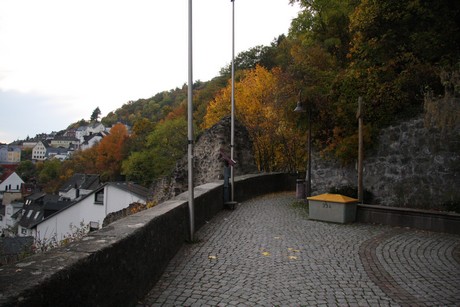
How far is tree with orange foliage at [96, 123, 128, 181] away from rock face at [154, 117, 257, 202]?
177 ft

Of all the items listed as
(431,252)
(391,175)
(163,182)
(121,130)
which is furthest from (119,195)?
(121,130)

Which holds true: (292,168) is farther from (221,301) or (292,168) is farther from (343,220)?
(221,301)

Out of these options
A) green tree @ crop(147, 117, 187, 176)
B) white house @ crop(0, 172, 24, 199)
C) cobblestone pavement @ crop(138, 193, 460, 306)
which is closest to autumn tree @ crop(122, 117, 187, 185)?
green tree @ crop(147, 117, 187, 176)

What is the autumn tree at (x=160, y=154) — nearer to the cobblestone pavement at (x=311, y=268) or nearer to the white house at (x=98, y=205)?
the white house at (x=98, y=205)

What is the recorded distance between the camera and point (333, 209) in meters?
9.91

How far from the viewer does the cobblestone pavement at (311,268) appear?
4.50m

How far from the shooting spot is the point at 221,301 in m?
4.34

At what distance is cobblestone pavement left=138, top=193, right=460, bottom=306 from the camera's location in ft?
14.8

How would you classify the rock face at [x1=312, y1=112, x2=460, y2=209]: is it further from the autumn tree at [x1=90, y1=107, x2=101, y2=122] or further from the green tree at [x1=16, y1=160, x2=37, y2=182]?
the autumn tree at [x1=90, y1=107, x2=101, y2=122]

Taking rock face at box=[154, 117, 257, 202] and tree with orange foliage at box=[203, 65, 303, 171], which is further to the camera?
tree with orange foliage at box=[203, 65, 303, 171]

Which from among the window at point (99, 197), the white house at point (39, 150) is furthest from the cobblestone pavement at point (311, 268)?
the white house at point (39, 150)

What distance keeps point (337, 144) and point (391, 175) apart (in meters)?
2.03

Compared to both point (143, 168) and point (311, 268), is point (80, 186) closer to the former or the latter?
point (143, 168)

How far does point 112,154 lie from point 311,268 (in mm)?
72378
